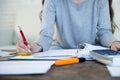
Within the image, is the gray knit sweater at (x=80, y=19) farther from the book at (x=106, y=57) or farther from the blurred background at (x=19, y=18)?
the blurred background at (x=19, y=18)

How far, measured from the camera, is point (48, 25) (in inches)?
49.4

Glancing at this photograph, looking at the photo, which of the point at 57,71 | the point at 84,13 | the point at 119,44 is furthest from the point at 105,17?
the point at 57,71

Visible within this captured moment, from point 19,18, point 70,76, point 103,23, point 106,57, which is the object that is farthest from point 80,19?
point 19,18

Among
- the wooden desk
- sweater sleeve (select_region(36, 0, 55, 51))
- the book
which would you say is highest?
sweater sleeve (select_region(36, 0, 55, 51))

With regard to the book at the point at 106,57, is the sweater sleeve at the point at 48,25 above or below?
above

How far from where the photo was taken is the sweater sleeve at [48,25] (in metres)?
1.20

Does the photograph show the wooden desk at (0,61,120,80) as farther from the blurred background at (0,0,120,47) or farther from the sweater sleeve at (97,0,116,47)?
the blurred background at (0,0,120,47)

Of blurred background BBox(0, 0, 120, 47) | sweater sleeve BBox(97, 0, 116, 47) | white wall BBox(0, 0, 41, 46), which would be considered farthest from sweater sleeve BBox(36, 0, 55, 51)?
white wall BBox(0, 0, 41, 46)

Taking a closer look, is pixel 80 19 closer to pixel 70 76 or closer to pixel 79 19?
pixel 79 19

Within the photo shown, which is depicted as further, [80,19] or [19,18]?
[19,18]

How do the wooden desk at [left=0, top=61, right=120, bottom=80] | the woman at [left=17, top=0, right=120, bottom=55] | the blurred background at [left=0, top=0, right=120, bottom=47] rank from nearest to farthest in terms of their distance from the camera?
1. the wooden desk at [left=0, top=61, right=120, bottom=80]
2. the woman at [left=17, top=0, right=120, bottom=55]
3. the blurred background at [left=0, top=0, right=120, bottom=47]

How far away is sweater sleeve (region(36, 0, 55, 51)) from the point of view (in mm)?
1201

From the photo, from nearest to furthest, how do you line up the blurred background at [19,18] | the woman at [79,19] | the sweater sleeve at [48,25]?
the sweater sleeve at [48,25]
the woman at [79,19]
the blurred background at [19,18]

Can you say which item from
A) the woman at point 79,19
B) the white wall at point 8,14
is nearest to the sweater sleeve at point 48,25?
the woman at point 79,19
